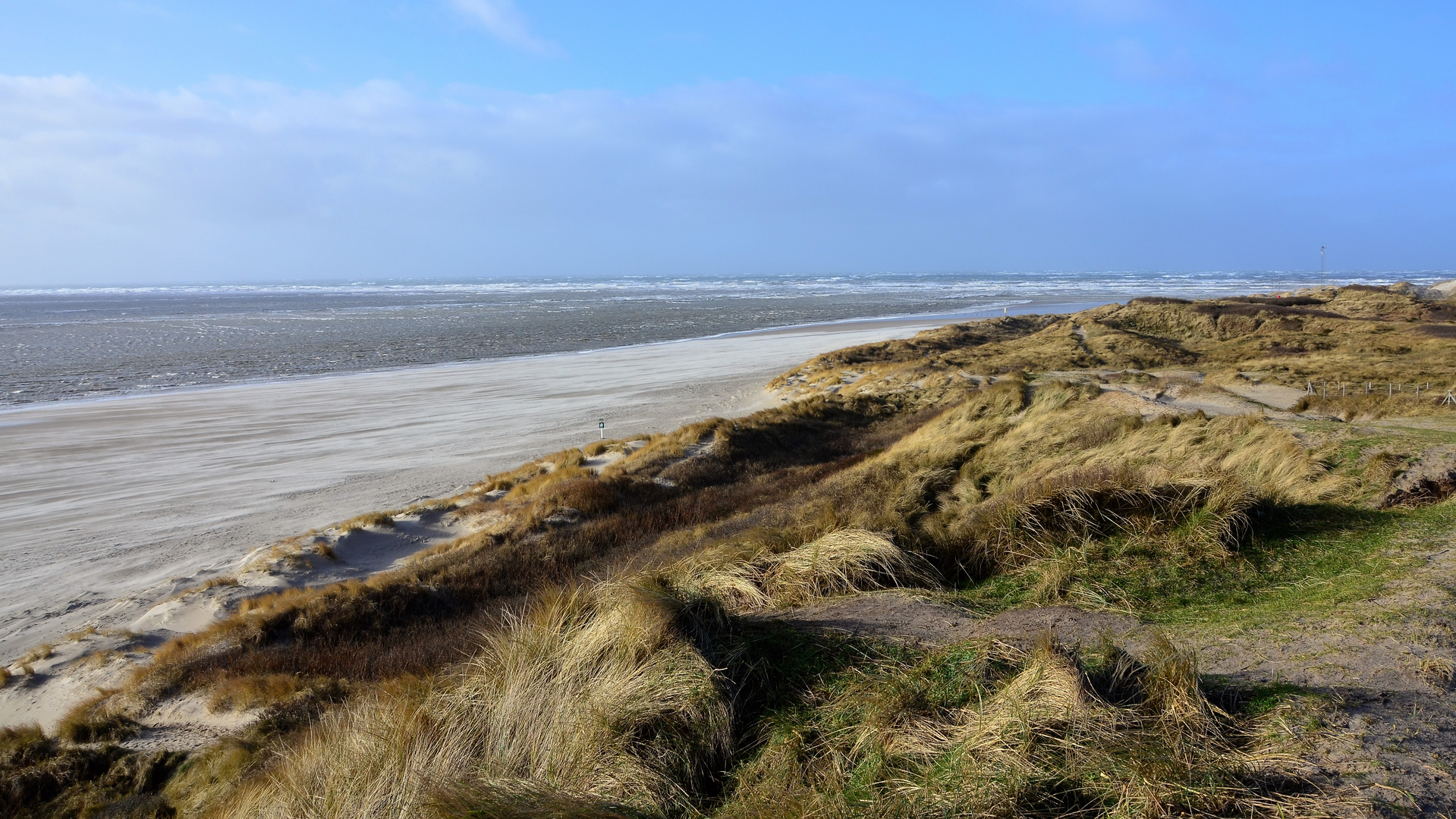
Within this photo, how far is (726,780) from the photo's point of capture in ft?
13.3

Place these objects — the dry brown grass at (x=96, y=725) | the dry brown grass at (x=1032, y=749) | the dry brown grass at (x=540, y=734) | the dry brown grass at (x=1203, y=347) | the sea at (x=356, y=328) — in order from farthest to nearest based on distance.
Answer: the sea at (x=356, y=328) → the dry brown grass at (x=1203, y=347) → the dry brown grass at (x=96, y=725) → the dry brown grass at (x=540, y=734) → the dry brown grass at (x=1032, y=749)

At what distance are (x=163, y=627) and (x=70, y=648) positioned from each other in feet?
2.94

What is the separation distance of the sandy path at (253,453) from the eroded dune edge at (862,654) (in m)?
1.92

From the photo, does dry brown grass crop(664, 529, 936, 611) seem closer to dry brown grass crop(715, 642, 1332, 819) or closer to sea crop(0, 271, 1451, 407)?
dry brown grass crop(715, 642, 1332, 819)

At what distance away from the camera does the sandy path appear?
11.6 metres

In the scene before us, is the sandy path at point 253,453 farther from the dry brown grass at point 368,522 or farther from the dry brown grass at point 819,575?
the dry brown grass at point 819,575

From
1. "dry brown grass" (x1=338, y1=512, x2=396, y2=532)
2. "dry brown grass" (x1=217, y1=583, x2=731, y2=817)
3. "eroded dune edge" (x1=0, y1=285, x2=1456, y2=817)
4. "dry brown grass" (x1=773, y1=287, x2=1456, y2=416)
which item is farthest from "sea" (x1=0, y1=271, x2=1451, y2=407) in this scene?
"dry brown grass" (x1=217, y1=583, x2=731, y2=817)

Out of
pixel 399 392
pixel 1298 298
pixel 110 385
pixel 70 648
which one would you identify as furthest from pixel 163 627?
pixel 1298 298

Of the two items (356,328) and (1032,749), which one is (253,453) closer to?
(1032,749)

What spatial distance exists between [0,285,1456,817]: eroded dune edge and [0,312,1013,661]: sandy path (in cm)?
192

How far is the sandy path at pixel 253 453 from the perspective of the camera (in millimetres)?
11633

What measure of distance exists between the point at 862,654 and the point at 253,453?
18.6 m

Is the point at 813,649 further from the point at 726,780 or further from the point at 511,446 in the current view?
the point at 511,446

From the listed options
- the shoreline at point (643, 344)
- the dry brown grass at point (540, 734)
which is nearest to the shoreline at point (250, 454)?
the shoreline at point (643, 344)
